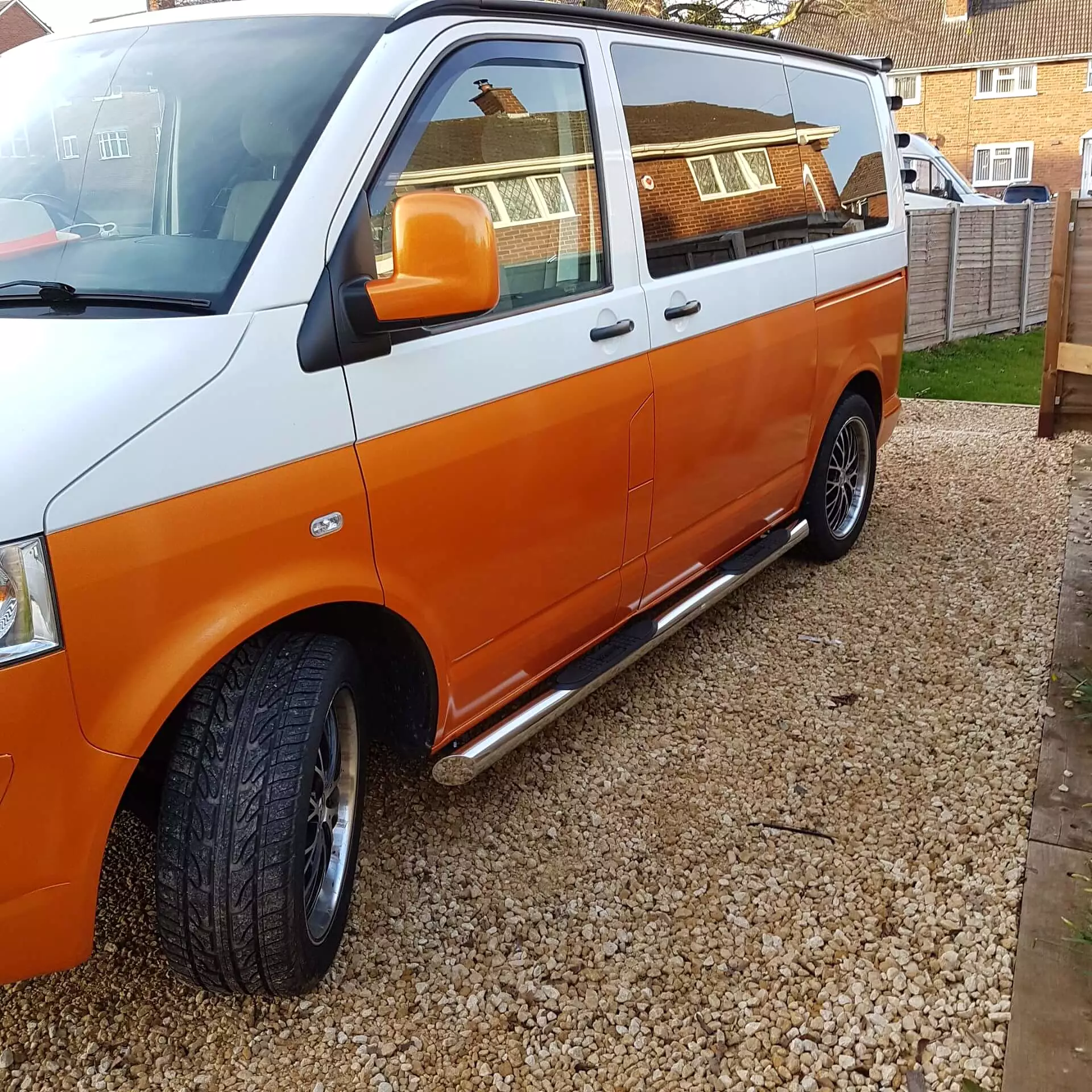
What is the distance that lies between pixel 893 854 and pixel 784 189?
8.61 feet

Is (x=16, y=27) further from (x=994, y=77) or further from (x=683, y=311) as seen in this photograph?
(x=683, y=311)

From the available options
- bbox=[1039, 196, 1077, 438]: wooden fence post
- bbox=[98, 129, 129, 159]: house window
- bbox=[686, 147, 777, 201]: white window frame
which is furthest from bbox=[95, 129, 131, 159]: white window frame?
bbox=[1039, 196, 1077, 438]: wooden fence post

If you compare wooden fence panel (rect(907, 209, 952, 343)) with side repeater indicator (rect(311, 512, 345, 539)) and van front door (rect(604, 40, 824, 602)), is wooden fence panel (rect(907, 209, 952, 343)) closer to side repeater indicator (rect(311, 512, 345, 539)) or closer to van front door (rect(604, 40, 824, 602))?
van front door (rect(604, 40, 824, 602))

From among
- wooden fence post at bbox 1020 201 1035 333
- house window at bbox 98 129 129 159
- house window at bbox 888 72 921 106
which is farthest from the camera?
house window at bbox 888 72 921 106

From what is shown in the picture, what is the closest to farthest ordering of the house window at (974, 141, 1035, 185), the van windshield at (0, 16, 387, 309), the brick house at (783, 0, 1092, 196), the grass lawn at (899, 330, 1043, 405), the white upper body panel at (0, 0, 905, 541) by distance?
the white upper body panel at (0, 0, 905, 541)
the van windshield at (0, 16, 387, 309)
the grass lawn at (899, 330, 1043, 405)
the brick house at (783, 0, 1092, 196)
the house window at (974, 141, 1035, 185)

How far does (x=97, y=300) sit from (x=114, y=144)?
0.64 m

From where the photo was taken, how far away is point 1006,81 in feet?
130

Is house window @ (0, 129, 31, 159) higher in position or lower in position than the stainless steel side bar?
higher

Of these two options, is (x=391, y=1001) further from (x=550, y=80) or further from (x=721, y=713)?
(x=550, y=80)

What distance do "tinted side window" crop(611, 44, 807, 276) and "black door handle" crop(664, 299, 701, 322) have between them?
120 millimetres

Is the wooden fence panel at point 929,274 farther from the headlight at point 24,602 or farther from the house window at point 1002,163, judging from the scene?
the house window at point 1002,163

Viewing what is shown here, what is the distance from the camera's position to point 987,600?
501cm

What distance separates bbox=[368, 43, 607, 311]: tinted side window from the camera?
2600 mm

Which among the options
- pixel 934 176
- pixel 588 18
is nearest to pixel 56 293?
pixel 588 18
